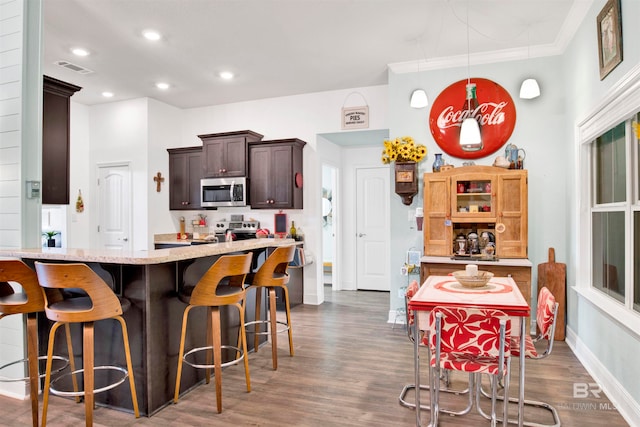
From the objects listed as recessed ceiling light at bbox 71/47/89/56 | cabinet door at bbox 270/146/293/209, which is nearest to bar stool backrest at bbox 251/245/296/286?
cabinet door at bbox 270/146/293/209

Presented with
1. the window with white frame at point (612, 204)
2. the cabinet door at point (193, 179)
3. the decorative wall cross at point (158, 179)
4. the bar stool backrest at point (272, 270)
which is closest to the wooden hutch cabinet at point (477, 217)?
the window with white frame at point (612, 204)

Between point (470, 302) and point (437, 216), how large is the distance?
214cm

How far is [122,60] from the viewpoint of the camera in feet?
15.2

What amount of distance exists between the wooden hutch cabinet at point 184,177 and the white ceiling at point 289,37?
3.60 ft

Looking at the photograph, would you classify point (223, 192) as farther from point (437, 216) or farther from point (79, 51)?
point (437, 216)

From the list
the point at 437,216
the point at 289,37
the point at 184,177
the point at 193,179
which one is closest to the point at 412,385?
the point at 437,216

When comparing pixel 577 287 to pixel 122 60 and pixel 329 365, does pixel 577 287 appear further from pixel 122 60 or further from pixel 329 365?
pixel 122 60

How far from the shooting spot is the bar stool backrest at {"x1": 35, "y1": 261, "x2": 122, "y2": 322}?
2301 mm

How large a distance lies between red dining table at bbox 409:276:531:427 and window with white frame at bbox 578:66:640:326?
0.83 meters

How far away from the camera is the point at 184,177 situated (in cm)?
632

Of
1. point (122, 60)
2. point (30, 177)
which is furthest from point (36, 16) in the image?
point (122, 60)

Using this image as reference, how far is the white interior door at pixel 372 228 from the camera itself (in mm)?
6891

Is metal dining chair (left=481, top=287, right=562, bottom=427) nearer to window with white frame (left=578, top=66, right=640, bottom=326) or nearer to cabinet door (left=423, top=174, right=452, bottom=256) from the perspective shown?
window with white frame (left=578, top=66, right=640, bottom=326)

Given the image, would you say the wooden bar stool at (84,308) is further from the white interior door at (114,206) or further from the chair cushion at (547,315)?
the white interior door at (114,206)
